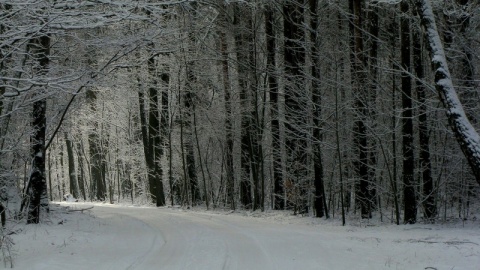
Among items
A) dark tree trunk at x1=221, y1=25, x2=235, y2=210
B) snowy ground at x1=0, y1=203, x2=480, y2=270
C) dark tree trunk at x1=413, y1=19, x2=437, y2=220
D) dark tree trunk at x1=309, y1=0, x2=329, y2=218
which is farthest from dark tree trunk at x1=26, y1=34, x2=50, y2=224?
dark tree trunk at x1=413, y1=19, x2=437, y2=220

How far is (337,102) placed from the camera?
49.3 ft

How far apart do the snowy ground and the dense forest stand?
1.78 metres

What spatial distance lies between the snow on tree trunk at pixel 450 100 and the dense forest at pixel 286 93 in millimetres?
24

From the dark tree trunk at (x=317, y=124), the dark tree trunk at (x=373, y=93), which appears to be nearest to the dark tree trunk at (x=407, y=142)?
the dark tree trunk at (x=373, y=93)

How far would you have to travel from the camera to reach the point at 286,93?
17.7 m

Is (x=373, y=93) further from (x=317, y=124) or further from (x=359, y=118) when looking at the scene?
(x=317, y=124)

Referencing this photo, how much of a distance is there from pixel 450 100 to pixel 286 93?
981 centimetres

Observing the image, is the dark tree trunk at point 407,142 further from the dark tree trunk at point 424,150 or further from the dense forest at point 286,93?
the dark tree trunk at point 424,150

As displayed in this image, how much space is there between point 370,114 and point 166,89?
42.5ft

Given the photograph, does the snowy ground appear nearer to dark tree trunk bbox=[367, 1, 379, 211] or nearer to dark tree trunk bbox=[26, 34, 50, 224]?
dark tree trunk bbox=[26, 34, 50, 224]

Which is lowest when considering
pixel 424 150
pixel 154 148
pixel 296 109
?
pixel 424 150

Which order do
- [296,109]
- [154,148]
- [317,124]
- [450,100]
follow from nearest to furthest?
[450,100], [317,124], [296,109], [154,148]

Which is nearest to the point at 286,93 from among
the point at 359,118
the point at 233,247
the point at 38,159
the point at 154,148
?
the point at 359,118

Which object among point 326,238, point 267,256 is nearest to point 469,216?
point 326,238
